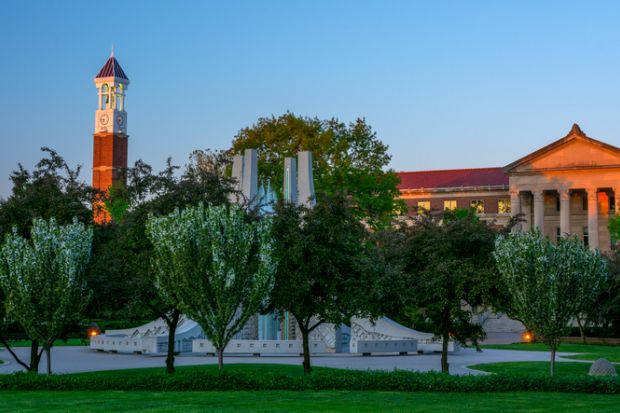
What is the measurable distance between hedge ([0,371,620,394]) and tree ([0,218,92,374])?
178cm

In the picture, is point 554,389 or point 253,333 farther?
point 253,333

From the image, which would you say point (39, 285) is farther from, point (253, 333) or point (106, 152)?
point (106, 152)

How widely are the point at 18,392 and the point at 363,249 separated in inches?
501

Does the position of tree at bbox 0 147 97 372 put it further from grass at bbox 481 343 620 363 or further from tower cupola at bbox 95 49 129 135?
tower cupola at bbox 95 49 129 135

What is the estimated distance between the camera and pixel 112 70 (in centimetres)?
19100

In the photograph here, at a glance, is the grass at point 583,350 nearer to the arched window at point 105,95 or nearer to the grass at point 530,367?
the grass at point 530,367

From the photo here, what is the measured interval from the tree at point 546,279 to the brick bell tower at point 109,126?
470 feet

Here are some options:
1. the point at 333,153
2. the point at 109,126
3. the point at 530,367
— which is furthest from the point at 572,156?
the point at 109,126

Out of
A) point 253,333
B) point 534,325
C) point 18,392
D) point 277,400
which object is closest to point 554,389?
point 534,325

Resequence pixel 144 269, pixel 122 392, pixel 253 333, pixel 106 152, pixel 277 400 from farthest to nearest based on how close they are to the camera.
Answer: pixel 106 152 < pixel 253 333 < pixel 144 269 < pixel 122 392 < pixel 277 400

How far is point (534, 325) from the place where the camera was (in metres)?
30.5

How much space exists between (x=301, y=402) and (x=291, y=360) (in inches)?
767

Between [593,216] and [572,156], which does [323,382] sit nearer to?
[593,216]

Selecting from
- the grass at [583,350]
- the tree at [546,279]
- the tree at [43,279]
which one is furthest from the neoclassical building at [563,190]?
the tree at [43,279]
